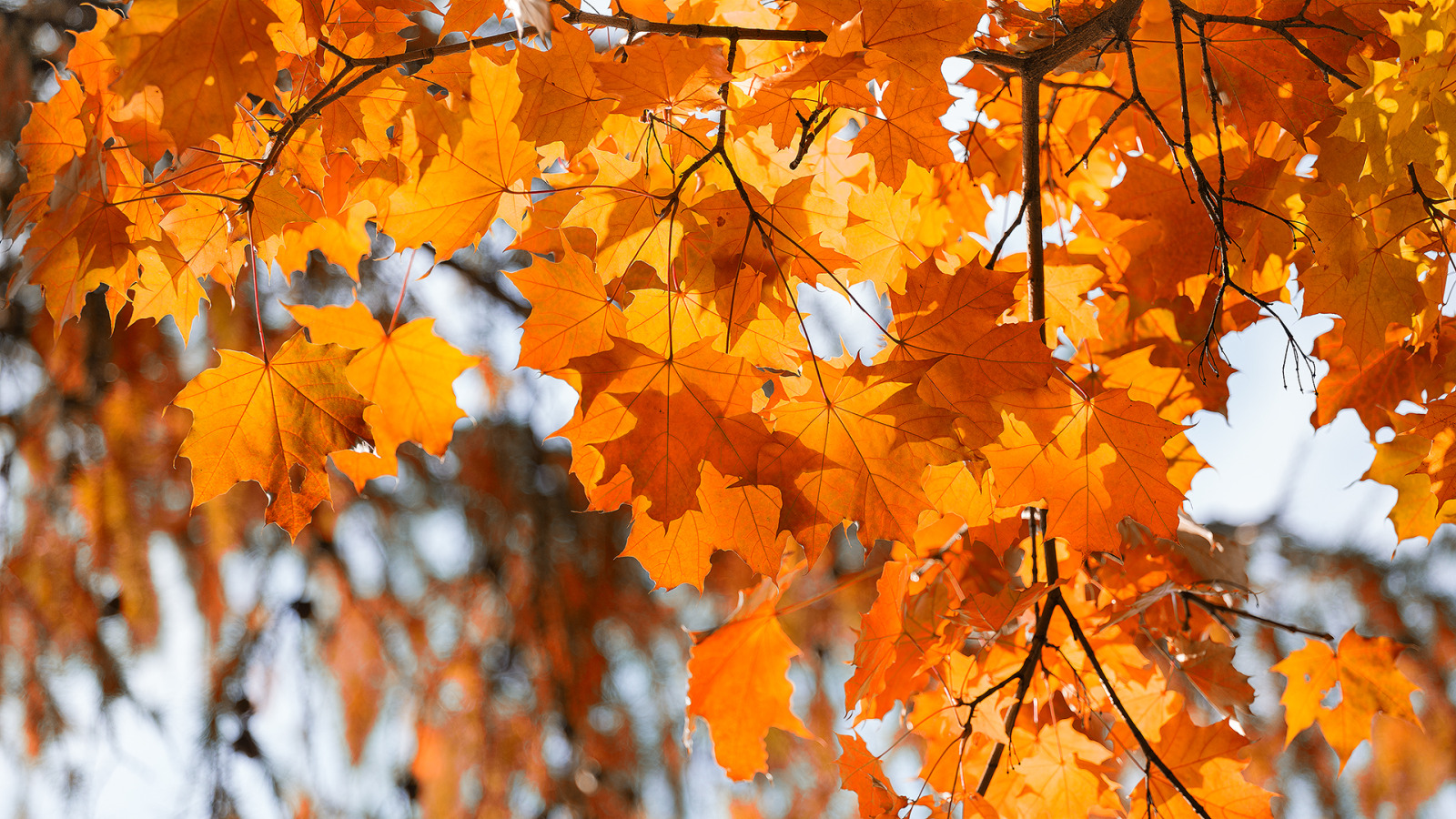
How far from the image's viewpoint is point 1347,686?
3.67 feet

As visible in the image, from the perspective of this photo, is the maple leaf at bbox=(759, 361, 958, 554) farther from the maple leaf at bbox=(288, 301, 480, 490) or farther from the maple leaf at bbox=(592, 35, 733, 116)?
the maple leaf at bbox=(288, 301, 480, 490)

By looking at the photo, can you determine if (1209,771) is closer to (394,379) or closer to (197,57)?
(394,379)

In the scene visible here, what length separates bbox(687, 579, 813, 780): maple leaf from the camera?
984 millimetres

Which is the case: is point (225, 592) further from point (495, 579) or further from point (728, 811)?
point (728, 811)

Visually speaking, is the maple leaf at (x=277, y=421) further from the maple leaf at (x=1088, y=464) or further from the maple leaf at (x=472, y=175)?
the maple leaf at (x=1088, y=464)

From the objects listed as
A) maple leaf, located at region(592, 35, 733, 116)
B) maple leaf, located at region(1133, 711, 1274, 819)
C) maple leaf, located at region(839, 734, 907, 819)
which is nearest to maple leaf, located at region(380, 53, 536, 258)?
maple leaf, located at region(592, 35, 733, 116)

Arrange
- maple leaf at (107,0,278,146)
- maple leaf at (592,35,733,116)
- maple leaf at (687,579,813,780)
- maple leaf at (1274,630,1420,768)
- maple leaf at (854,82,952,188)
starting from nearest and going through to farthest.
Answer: maple leaf at (107,0,278,146) → maple leaf at (592,35,733,116) → maple leaf at (854,82,952,188) → maple leaf at (687,579,813,780) → maple leaf at (1274,630,1420,768)

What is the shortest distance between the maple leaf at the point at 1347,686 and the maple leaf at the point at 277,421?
1.20 metres

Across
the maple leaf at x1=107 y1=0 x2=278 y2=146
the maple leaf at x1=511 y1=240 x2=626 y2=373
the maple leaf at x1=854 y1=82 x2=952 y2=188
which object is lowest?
the maple leaf at x1=511 y1=240 x2=626 y2=373

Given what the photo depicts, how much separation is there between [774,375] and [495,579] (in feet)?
5.63

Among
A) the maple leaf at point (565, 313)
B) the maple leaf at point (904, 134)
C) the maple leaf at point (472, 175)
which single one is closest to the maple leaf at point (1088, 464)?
the maple leaf at point (904, 134)

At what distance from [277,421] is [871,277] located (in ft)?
1.98

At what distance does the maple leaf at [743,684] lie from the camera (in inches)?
38.7

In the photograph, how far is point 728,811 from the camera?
3.07 metres
